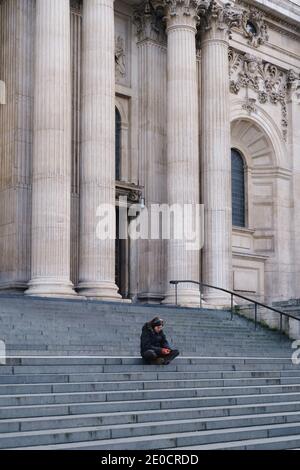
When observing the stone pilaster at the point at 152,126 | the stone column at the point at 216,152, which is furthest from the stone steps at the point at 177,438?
the stone pilaster at the point at 152,126

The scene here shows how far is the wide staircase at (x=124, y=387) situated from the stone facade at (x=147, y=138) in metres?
3.62

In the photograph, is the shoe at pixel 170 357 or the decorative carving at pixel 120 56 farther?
the decorative carving at pixel 120 56

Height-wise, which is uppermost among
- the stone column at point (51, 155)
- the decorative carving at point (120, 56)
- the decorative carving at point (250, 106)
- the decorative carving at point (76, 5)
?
the decorative carving at point (76, 5)

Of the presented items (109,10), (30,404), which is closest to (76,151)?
(109,10)

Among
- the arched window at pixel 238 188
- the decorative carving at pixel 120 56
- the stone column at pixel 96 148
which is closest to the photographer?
the stone column at pixel 96 148

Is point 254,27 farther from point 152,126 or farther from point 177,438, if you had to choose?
point 177,438

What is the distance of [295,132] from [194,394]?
22392mm

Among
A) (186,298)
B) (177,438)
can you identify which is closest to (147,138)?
(186,298)

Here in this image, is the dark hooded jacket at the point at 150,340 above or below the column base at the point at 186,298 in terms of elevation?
below

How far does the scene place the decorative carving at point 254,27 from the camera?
33.0 m

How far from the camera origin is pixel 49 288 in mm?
22859

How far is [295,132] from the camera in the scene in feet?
115

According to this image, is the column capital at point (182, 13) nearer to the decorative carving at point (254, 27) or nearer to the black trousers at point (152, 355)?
the decorative carving at point (254, 27)

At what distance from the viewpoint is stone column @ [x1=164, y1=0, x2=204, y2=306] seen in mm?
27188
